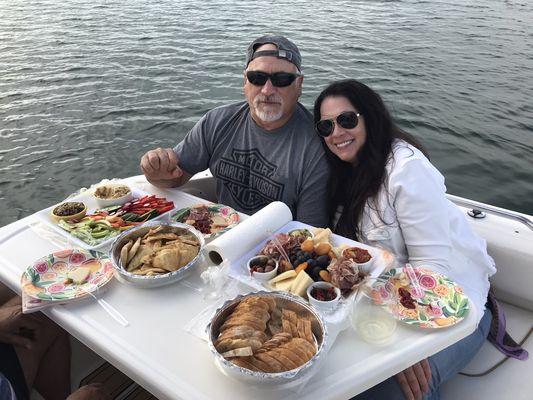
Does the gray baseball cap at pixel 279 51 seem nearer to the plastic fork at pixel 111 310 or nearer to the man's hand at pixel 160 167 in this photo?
the man's hand at pixel 160 167

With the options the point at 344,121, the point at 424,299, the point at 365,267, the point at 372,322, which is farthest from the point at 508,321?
the point at 344,121

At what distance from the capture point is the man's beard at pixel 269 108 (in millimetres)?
2600

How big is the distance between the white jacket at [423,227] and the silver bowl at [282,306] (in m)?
0.89

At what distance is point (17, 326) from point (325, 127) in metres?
1.93

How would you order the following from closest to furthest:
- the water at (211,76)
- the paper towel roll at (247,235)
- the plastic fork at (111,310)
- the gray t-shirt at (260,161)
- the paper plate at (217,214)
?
the plastic fork at (111,310), the paper towel roll at (247,235), the paper plate at (217,214), the gray t-shirt at (260,161), the water at (211,76)

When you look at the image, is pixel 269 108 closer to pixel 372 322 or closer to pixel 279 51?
pixel 279 51

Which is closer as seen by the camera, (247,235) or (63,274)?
(63,274)

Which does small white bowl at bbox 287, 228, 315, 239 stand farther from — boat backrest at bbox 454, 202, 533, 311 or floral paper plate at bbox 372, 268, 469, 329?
boat backrest at bbox 454, 202, 533, 311

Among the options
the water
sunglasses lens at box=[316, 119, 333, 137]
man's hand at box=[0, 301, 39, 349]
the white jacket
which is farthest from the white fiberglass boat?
the water

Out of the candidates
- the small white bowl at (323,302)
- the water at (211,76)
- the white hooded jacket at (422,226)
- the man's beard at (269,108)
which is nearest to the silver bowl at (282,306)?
the small white bowl at (323,302)

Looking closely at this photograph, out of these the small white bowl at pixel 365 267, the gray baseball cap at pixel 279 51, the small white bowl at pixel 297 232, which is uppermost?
the gray baseball cap at pixel 279 51

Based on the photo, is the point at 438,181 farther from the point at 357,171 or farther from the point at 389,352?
the point at 389,352

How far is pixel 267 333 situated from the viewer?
1403mm

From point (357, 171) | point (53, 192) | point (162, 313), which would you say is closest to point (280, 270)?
point (162, 313)
